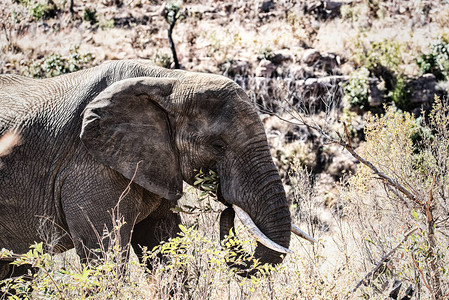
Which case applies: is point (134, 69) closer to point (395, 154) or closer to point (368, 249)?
point (368, 249)

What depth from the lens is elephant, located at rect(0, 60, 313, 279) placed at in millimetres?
5016

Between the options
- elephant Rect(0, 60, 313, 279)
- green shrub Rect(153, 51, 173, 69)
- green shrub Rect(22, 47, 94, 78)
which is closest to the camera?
elephant Rect(0, 60, 313, 279)

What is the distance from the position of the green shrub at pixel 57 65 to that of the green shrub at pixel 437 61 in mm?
12409

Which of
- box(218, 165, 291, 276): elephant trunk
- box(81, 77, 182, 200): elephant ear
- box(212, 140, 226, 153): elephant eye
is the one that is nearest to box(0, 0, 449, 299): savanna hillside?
box(218, 165, 291, 276): elephant trunk

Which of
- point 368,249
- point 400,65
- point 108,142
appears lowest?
point 400,65

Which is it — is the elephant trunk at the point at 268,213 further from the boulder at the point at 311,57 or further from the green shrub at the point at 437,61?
the boulder at the point at 311,57

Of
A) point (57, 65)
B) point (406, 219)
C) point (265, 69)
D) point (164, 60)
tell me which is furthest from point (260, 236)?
point (57, 65)

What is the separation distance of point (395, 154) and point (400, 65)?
1284 cm

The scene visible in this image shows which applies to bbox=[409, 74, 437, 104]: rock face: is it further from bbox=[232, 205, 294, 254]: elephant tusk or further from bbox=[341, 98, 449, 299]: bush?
bbox=[232, 205, 294, 254]: elephant tusk

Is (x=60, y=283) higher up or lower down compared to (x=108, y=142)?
lower down

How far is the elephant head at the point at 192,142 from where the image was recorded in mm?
4949

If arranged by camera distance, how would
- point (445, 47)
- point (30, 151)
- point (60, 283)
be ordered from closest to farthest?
1. point (60, 283)
2. point (30, 151)
3. point (445, 47)

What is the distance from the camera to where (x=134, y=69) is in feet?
17.9

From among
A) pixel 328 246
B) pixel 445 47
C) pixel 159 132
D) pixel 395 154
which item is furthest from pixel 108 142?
pixel 445 47
